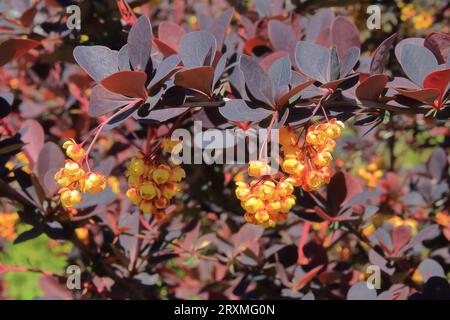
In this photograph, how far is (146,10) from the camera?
1656mm

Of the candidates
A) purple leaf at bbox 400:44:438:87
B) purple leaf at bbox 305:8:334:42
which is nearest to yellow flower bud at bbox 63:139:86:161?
purple leaf at bbox 400:44:438:87

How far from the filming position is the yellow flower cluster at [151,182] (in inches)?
37.2

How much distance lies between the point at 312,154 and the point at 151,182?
29cm

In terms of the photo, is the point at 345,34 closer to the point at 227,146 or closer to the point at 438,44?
the point at 438,44

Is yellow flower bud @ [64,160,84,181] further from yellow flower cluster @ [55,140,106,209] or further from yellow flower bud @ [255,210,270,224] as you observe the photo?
yellow flower bud @ [255,210,270,224]

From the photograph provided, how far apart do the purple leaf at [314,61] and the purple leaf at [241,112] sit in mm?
94

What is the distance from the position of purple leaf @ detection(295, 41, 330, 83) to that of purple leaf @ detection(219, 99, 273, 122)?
0.09 m

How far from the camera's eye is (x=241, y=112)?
859 mm

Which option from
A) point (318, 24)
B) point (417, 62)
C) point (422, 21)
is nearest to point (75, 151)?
point (417, 62)

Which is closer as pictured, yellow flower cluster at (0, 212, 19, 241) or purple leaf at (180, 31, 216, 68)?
purple leaf at (180, 31, 216, 68)

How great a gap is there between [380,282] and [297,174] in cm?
59

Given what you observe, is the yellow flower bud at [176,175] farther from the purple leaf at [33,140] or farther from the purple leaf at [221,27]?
the purple leaf at [33,140]

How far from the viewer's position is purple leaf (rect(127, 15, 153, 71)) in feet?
2.79
